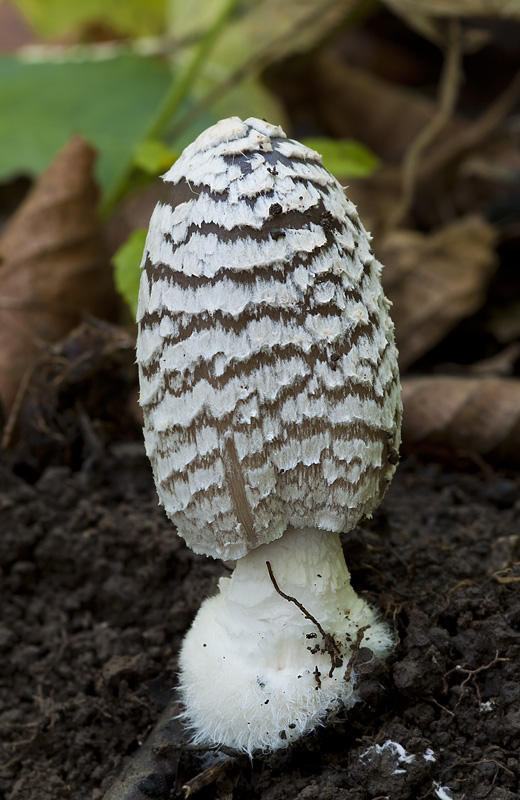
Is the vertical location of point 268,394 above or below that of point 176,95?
below

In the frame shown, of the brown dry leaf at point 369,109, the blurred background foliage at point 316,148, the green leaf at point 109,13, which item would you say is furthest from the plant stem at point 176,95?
the green leaf at point 109,13

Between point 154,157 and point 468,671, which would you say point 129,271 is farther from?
point 468,671

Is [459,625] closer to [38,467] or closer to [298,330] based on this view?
[298,330]

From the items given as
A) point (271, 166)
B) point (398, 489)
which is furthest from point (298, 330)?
point (398, 489)

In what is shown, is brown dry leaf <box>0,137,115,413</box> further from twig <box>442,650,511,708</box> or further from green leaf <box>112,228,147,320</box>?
twig <box>442,650,511,708</box>

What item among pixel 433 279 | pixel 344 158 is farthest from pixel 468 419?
pixel 344 158

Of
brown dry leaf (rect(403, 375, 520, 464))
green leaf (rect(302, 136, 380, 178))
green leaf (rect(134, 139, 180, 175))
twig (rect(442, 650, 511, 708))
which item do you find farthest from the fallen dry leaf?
twig (rect(442, 650, 511, 708))

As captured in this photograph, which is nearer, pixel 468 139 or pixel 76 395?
pixel 76 395
